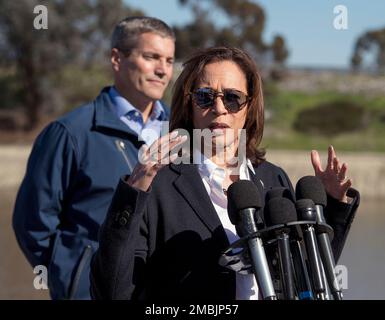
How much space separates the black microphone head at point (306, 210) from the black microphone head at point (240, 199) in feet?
0.41

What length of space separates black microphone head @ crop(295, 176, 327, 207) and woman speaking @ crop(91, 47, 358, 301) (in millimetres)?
163

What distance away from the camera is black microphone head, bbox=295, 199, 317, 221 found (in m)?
2.69

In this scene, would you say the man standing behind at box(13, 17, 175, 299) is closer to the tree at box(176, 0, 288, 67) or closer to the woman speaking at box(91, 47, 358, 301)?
the woman speaking at box(91, 47, 358, 301)

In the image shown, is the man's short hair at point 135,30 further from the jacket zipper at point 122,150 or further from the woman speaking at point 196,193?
the woman speaking at point 196,193

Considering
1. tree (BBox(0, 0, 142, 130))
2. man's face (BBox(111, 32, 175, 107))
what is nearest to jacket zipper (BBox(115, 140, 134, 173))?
man's face (BBox(111, 32, 175, 107))

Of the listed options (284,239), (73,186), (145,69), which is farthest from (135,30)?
(284,239)

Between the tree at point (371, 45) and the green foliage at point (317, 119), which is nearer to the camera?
the green foliage at point (317, 119)

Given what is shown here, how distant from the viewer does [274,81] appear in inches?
1775

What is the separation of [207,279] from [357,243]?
1110 cm

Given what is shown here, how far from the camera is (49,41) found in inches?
1337

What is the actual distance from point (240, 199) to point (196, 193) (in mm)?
287

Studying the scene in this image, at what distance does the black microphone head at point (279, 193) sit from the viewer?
9.31 ft

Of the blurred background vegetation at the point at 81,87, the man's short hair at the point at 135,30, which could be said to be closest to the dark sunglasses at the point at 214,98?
the man's short hair at the point at 135,30

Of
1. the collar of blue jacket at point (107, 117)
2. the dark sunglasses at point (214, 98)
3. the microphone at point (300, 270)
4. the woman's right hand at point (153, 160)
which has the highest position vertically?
the collar of blue jacket at point (107, 117)
